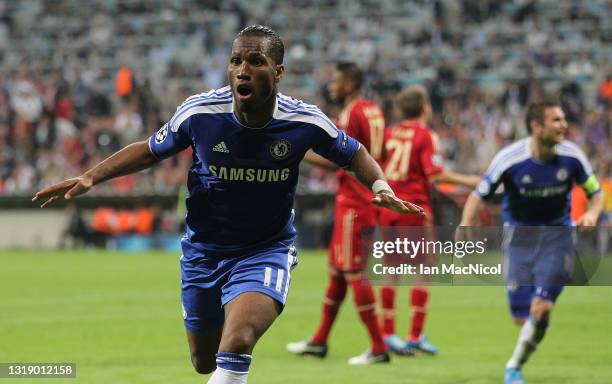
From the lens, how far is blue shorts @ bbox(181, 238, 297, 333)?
6.48m

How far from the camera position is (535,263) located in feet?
29.8

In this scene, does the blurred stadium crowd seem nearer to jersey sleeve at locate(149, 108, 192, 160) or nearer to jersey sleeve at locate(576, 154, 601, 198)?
jersey sleeve at locate(576, 154, 601, 198)

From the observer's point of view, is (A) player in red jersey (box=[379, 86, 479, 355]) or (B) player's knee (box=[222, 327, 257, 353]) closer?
(B) player's knee (box=[222, 327, 257, 353])

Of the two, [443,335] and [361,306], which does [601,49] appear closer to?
[443,335]

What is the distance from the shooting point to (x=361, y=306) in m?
10.1

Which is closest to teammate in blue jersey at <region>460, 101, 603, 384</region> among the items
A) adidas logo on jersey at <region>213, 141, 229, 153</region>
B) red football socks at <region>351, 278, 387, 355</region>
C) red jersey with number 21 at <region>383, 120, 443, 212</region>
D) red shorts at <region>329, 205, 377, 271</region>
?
red football socks at <region>351, 278, 387, 355</region>

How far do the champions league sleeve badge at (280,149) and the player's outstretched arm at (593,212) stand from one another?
9.58 ft

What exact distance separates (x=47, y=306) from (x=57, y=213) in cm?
1293

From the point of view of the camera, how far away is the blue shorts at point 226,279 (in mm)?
6477

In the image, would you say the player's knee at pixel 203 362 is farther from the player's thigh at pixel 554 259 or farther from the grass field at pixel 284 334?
the player's thigh at pixel 554 259

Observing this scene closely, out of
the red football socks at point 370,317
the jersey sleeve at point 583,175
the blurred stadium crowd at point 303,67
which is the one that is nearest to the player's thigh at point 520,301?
the jersey sleeve at point 583,175

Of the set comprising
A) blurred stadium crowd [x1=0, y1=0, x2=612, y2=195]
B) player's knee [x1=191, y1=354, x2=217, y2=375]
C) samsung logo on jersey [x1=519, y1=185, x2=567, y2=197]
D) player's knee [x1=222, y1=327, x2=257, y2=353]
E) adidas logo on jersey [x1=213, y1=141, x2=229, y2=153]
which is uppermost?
blurred stadium crowd [x1=0, y1=0, x2=612, y2=195]

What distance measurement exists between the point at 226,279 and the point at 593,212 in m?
3.38

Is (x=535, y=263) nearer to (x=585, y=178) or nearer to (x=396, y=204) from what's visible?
(x=585, y=178)
